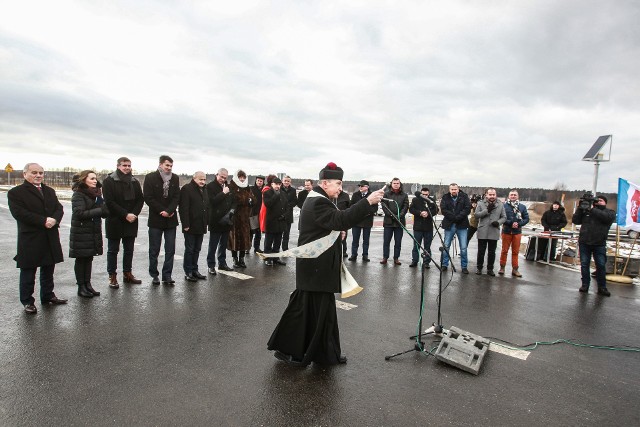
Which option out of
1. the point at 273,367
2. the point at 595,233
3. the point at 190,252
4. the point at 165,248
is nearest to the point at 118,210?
the point at 165,248

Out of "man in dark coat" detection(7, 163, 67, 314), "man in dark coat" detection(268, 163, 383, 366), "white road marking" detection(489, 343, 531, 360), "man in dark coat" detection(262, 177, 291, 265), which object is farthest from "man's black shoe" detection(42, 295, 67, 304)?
"white road marking" detection(489, 343, 531, 360)

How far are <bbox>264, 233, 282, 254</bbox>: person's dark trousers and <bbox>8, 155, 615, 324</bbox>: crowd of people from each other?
0.09ft

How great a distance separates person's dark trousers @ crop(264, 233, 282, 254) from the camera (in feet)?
30.7

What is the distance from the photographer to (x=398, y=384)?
3.67m

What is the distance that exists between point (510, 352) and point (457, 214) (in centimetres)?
513

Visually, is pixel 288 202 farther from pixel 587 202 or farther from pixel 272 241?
pixel 587 202

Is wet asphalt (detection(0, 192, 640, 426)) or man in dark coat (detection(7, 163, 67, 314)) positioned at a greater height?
man in dark coat (detection(7, 163, 67, 314))

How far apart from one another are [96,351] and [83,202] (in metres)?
2.75

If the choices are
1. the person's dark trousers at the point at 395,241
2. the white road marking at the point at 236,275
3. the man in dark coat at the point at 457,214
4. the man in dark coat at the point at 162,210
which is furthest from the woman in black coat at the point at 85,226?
the man in dark coat at the point at 457,214

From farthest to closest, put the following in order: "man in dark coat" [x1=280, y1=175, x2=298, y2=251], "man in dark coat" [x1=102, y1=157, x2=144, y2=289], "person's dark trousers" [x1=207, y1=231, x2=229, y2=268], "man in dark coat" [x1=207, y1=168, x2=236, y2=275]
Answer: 1. "man in dark coat" [x1=280, y1=175, x2=298, y2=251]
2. "person's dark trousers" [x1=207, y1=231, x2=229, y2=268]
3. "man in dark coat" [x1=207, y1=168, x2=236, y2=275]
4. "man in dark coat" [x1=102, y1=157, x2=144, y2=289]

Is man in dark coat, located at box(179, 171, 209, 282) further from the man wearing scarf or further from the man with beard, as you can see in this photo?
the man wearing scarf

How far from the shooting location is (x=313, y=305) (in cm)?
398

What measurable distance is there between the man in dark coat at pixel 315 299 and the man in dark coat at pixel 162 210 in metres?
3.76

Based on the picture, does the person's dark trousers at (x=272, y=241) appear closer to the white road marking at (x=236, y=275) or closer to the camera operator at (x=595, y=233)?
the white road marking at (x=236, y=275)
